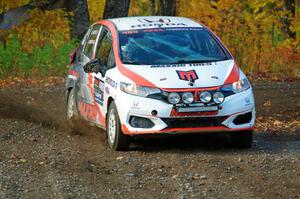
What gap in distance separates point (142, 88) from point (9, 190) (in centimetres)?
283

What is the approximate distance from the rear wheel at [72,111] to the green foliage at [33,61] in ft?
29.9

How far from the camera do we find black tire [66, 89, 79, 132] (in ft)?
47.2

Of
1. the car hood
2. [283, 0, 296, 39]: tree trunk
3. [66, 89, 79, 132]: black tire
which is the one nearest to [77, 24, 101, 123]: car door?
[66, 89, 79, 132]: black tire

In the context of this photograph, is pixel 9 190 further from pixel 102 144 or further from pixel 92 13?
pixel 92 13

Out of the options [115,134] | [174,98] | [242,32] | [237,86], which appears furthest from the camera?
[242,32]

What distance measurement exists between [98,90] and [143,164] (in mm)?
2213

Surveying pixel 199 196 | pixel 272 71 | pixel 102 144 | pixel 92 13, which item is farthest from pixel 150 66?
pixel 92 13

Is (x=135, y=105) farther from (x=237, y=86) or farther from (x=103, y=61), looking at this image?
(x=103, y=61)

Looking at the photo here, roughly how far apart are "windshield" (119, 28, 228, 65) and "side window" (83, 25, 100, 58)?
994mm

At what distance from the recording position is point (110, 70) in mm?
12578

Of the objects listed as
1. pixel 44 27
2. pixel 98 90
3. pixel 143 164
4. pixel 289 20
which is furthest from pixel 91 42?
pixel 289 20

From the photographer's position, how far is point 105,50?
1333cm

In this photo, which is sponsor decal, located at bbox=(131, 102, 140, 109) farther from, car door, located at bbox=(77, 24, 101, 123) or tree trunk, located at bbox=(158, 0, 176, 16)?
tree trunk, located at bbox=(158, 0, 176, 16)

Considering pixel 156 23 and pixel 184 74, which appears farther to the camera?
pixel 156 23
